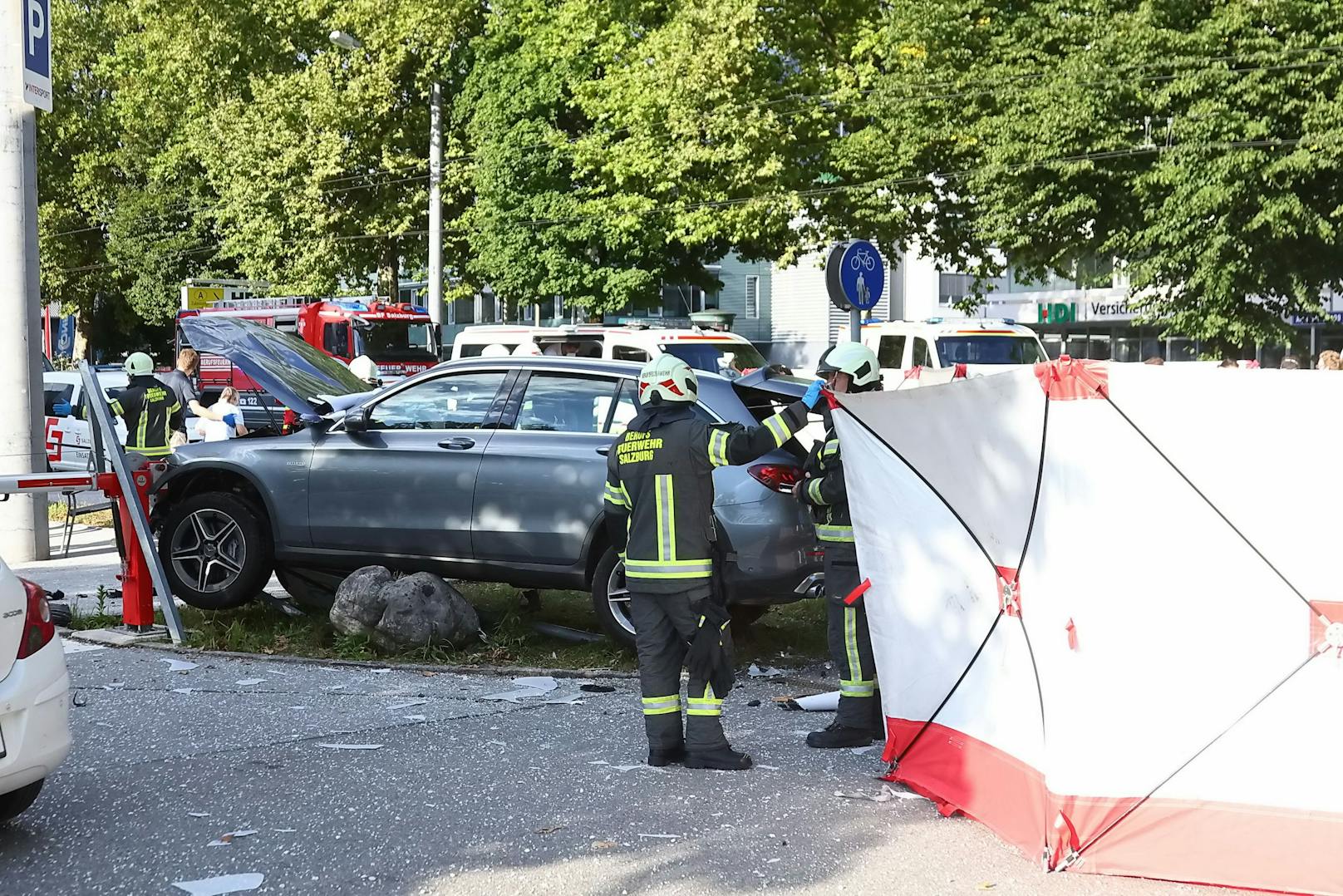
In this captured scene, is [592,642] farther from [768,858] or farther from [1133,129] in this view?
[1133,129]

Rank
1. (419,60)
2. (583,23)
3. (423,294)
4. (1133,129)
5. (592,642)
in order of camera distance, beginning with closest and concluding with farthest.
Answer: (592,642) < (1133,129) < (583,23) < (419,60) < (423,294)

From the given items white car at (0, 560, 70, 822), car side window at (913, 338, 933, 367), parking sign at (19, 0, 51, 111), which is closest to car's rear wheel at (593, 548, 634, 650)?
white car at (0, 560, 70, 822)

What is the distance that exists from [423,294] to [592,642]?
46.9 m

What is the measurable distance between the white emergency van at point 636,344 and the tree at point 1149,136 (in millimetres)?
5844

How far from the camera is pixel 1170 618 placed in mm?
4660

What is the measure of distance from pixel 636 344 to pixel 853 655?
51.2 feet

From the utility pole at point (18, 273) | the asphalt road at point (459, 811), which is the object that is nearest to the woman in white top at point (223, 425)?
the utility pole at point (18, 273)

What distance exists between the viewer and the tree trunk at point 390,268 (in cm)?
3884

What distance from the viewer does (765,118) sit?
90.3 feet

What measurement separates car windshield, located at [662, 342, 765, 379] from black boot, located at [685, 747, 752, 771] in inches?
556

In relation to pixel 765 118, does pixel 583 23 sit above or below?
above

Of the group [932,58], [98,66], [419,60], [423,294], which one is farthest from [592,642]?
[423,294]

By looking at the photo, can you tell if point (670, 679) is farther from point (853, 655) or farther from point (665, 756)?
point (853, 655)

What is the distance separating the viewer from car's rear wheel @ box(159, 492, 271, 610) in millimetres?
8883
